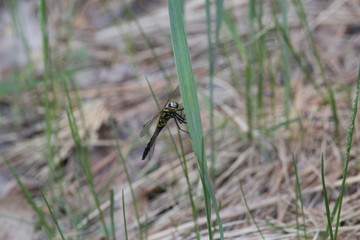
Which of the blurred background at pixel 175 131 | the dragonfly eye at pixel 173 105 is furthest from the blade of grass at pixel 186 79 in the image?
the dragonfly eye at pixel 173 105

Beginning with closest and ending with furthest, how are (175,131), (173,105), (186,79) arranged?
(186,79) < (173,105) < (175,131)

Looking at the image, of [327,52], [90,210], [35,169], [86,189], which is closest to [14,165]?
[35,169]

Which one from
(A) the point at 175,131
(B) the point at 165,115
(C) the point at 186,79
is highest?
(C) the point at 186,79

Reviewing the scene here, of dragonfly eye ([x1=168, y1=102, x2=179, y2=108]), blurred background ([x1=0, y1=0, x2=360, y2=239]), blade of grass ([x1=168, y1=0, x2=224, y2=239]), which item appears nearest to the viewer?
blade of grass ([x1=168, y1=0, x2=224, y2=239])

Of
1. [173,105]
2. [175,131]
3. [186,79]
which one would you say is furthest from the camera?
[175,131]

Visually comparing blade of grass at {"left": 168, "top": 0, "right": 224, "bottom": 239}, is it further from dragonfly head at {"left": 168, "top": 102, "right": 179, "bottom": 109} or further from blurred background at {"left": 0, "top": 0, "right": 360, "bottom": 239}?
dragonfly head at {"left": 168, "top": 102, "right": 179, "bottom": 109}

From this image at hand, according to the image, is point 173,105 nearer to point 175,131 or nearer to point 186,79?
point 186,79

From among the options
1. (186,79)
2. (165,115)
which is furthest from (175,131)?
(186,79)

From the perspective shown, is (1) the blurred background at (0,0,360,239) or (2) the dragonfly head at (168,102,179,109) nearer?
(2) the dragonfly head at (168,102,179,109)

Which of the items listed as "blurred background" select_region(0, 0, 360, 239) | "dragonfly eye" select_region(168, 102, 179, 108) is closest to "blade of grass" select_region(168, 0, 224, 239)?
"blurred background" select_region(0, 0, 360, 239)
